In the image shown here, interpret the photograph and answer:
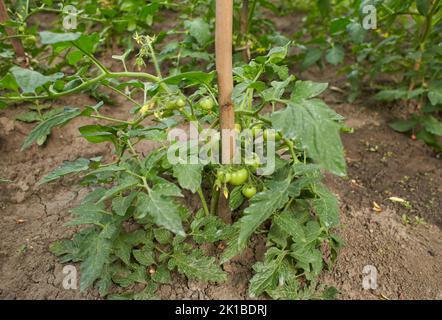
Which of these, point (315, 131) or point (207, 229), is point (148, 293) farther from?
point (315, 131)

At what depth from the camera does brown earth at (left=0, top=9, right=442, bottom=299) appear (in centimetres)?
131

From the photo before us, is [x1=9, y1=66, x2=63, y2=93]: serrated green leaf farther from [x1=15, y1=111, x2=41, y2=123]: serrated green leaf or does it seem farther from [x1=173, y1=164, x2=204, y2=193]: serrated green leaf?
[x1=15, y1=111, x2=41, y2=123]: serrated green leaf

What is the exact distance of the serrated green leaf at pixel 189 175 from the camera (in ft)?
3.41

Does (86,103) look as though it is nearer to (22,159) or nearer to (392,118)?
(22,159)

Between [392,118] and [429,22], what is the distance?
1.74ft

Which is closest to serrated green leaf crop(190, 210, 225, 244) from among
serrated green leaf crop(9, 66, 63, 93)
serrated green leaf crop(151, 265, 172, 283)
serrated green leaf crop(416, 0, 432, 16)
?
serrated green leaf crop(151, 265, 172, 283)

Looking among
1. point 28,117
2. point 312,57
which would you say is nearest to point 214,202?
point 28,117

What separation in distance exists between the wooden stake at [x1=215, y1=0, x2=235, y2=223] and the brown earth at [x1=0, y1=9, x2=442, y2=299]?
0.44 metres

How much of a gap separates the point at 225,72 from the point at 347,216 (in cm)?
83

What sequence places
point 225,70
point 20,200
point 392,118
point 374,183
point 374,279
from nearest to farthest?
point 225,70 → point 374,279 → point 20,200 → point 374,183 → point 392,118

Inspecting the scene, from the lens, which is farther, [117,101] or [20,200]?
[117,101]

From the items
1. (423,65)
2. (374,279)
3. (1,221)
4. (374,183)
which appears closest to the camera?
(374,279)

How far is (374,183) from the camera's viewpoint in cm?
181
